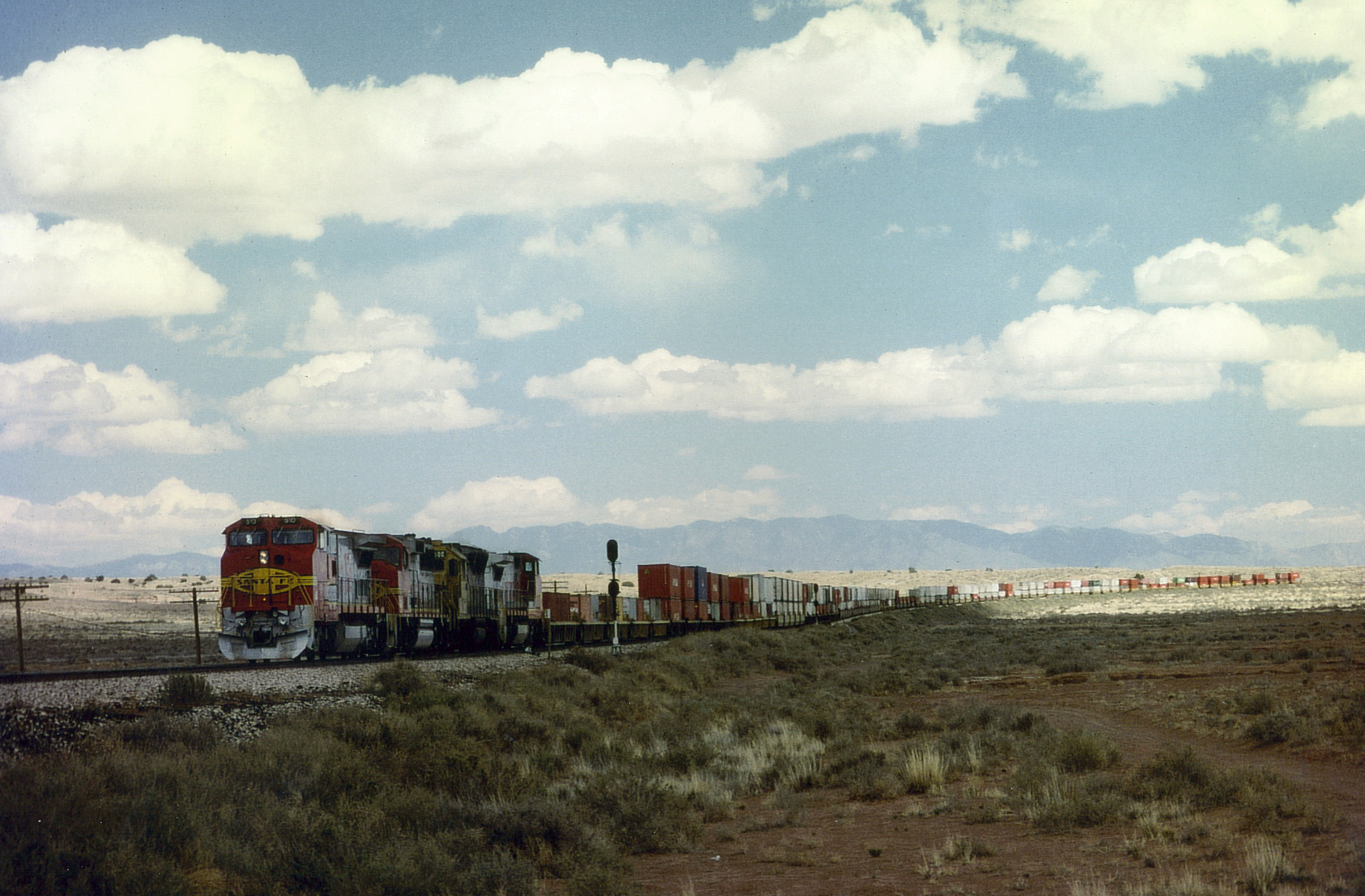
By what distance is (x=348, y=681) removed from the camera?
21.7 meters

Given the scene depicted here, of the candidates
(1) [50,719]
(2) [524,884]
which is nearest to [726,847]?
(2) [524,884]

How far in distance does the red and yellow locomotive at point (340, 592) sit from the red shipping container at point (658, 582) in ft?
36.3

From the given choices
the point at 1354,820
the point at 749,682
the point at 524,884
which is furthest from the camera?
the point at 749,682

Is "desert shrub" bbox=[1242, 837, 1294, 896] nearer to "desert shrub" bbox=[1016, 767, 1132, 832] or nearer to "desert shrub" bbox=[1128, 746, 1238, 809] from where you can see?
"desert shrub" bbox=[1016, 767, 1132, 832]

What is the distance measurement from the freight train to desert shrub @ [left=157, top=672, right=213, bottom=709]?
37.4 feet

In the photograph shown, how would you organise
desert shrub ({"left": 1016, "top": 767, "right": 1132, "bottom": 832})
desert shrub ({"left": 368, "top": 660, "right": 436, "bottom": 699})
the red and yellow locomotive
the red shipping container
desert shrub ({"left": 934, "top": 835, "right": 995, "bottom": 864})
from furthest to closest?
the red shipping container
the red and yellow locomotive
desert shrub ({"left": 368, "top": 660, "right": 436, "bottom": 699})
desert shrub ({"left": 1016, "top": 767, "right": 1132, "bottom": 832})
desert shrub ({"left": 934, "top": 835, "right": 995, "bottom": 864})

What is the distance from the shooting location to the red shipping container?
50719 millimetres

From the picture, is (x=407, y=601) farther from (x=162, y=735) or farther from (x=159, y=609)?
(x=159, y=609)


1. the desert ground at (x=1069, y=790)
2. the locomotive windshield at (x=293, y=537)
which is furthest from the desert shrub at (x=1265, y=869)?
the locomotive windshield at (x=293, y=537)

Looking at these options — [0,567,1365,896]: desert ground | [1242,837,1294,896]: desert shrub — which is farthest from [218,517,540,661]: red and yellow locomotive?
[1242,837,1294,896]: desert shrub

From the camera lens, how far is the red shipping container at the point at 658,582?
50719 millimetres

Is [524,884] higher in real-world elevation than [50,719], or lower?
lower

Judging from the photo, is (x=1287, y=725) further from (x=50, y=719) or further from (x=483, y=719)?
(x=50, y=719)

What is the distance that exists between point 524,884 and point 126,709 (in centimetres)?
816
